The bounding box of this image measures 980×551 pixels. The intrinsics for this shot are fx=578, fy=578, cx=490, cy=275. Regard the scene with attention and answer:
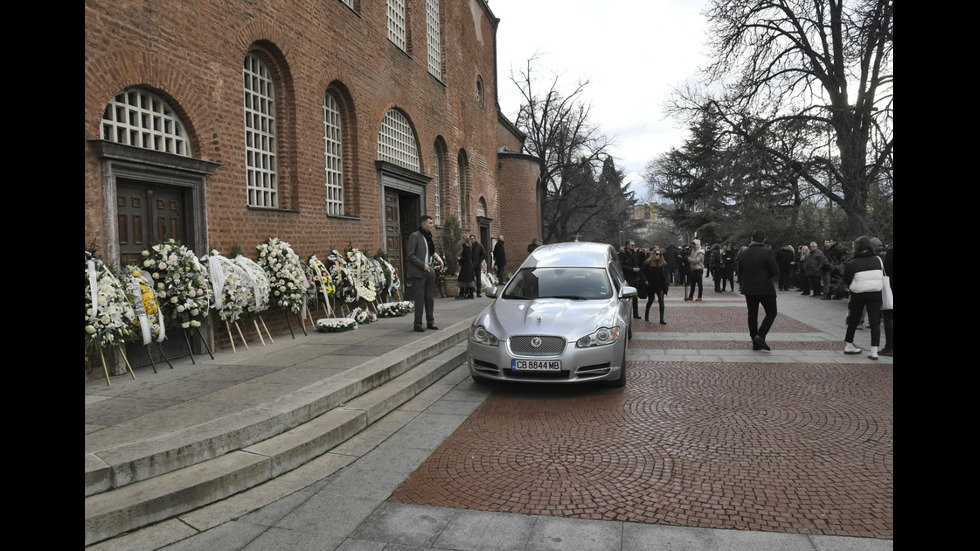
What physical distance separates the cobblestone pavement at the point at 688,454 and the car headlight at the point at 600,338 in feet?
2.00

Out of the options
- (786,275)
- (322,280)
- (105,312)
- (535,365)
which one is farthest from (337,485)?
(786,275)

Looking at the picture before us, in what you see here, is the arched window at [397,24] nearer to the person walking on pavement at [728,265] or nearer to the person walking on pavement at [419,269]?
the person walking on pavement at [419,269]

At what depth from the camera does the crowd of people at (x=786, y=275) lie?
848 cm

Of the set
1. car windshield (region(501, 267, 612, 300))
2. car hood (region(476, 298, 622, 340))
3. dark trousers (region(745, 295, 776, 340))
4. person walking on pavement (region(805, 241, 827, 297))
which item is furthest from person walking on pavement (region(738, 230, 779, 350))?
person walking on pavement (region(805, 241, 827, 297))

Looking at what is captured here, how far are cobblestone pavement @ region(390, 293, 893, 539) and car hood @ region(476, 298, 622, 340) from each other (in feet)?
2.48

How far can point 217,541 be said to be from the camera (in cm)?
339

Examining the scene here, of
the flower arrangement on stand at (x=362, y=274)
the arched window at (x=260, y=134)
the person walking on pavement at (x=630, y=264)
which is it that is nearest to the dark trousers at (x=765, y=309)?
the person walking on pavement at (x=630, y=264)

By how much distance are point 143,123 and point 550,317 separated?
5.64 meters

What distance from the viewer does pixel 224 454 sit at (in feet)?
14.2

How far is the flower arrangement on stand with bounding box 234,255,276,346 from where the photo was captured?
26.6ft

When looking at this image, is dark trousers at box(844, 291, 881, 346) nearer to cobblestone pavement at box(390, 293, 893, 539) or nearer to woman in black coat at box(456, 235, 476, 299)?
cobblestone pavement at box(390, 293, 893, 539)
